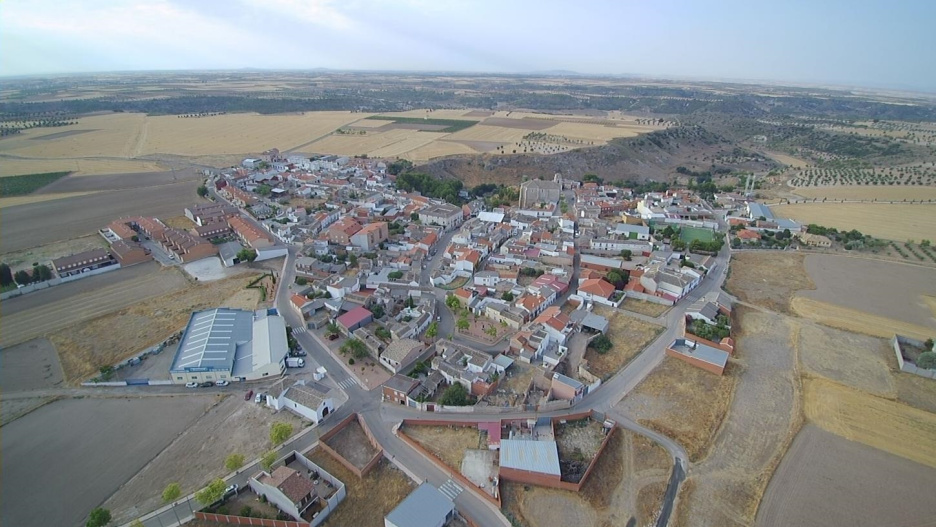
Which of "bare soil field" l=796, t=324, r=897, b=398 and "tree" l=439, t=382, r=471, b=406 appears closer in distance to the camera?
"tree" l=439, t=382, r=471, b=406

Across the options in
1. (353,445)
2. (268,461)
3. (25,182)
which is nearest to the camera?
(268,461)

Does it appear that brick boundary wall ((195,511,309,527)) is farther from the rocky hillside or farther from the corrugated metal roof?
the rocky hillside

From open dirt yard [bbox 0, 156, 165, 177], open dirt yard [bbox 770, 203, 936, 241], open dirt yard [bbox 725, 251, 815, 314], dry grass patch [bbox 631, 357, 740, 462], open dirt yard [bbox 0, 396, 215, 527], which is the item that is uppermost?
open dirt yard [bbox 0, 156, 165, 177]

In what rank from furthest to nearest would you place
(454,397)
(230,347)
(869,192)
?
(869,192), (230,347), (454,397)

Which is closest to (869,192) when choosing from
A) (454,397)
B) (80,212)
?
(454,397)

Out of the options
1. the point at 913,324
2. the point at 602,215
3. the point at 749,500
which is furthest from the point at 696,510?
the point at 602,215

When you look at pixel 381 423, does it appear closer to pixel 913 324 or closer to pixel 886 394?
pixel 886 394

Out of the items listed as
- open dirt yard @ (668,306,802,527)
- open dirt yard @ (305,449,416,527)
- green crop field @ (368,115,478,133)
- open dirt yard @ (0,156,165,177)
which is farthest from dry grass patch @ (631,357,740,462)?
green crop field @ (368,115,478,133)

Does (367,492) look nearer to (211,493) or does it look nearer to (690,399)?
(211,493)
